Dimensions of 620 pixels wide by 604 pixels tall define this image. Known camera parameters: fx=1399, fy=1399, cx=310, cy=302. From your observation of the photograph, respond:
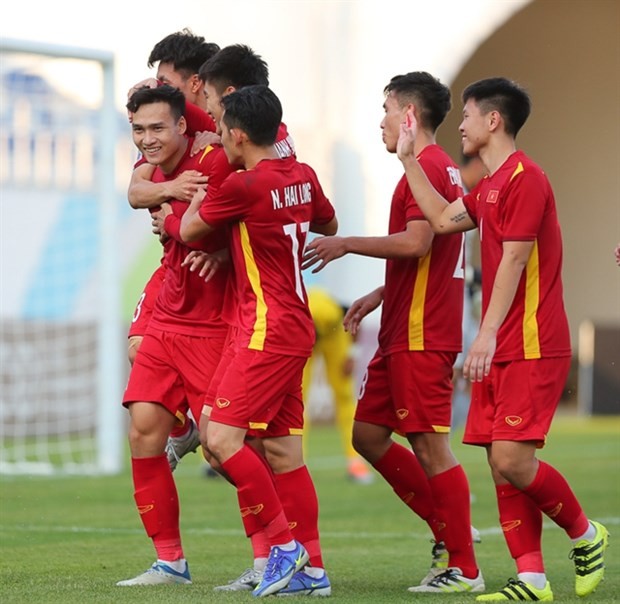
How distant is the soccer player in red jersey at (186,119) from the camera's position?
5848mm

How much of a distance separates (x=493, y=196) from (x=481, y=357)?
0.63m

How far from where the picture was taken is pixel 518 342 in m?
5.29

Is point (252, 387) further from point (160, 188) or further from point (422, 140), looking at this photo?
point (422, 140)

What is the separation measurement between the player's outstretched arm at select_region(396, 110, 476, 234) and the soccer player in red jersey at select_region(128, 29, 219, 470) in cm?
→ 86

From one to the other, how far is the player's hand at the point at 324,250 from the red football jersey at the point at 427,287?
36 cm

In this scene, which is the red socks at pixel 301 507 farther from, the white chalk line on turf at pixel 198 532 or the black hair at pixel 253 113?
the white chalk line on turf at pixel 198 532

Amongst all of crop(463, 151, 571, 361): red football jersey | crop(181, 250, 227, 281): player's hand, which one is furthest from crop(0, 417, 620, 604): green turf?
crop(181, 250, 227, 281): player's hand

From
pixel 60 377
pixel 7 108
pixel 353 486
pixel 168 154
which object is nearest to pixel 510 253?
pixel 168 154

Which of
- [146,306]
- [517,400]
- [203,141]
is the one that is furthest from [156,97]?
[517,400]

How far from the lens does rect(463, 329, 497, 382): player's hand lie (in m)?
5.13

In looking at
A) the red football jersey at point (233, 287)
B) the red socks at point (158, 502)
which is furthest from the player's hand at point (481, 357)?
the red socks at point (158, 502)

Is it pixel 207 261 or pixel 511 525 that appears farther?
pixel 207 261

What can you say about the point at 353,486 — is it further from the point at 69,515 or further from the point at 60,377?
the point at 60,377

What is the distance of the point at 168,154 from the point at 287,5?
1292 centimetres
